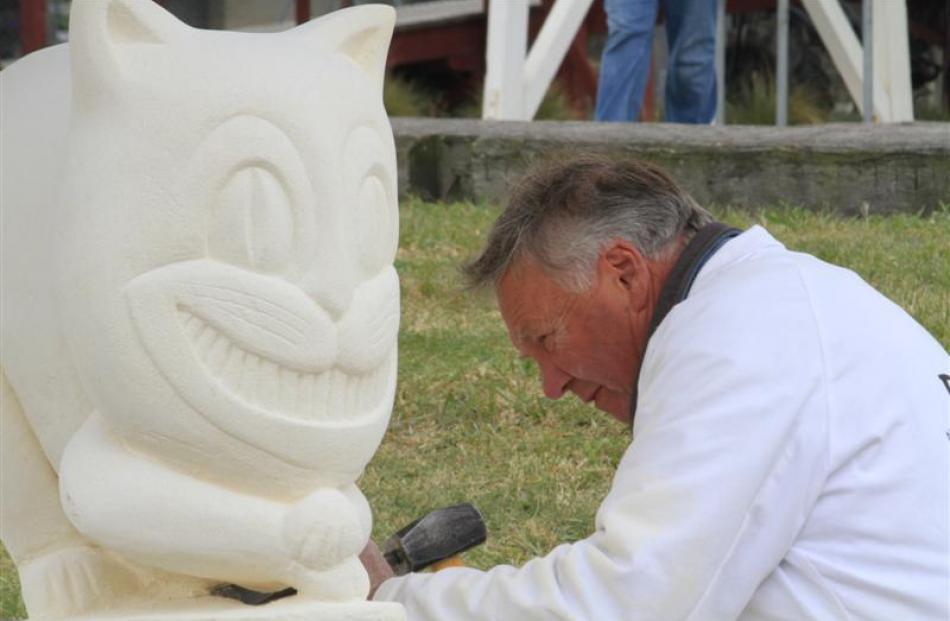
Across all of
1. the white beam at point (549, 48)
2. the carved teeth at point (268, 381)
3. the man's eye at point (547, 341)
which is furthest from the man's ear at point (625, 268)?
the white beam at point (549, 48)

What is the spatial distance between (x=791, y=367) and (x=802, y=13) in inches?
392

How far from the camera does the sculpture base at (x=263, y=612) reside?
223 centimetres

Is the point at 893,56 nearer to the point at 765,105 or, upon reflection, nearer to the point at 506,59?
the point at 765,105

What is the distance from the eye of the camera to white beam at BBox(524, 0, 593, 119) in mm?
7254

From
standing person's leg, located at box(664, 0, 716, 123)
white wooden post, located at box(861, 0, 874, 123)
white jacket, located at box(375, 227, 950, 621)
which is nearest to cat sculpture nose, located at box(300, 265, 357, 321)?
white jacket, located at box(375, 227, 950, 621)

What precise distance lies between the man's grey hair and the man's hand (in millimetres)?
564

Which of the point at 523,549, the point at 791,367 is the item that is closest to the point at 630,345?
the point at 791,367

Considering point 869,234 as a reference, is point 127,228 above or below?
above

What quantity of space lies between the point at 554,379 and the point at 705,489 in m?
0.71

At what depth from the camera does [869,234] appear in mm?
5887

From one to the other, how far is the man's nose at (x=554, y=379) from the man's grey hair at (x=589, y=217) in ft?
0.69

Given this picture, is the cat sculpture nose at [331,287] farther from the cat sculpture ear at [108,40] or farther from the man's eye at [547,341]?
the man's eye at [547,341]

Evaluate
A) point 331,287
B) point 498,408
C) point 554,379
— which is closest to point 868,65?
point 498,408

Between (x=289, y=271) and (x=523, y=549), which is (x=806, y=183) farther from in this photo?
(x=289, y=271)
